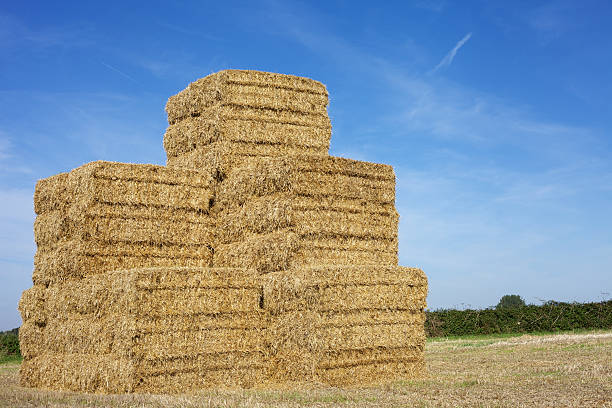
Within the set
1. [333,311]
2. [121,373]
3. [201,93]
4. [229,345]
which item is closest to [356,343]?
[333,311]

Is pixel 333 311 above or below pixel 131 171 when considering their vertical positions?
below

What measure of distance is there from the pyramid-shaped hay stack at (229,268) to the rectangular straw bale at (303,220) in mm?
29

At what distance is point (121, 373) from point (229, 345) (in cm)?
193

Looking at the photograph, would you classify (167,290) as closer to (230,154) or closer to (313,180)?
(313,180)

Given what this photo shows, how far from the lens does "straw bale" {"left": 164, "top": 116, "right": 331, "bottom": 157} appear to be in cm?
1499

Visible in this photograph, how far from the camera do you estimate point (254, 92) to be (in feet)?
50.6

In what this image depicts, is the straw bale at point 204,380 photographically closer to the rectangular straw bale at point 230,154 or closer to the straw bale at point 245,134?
the rectangular straw bale at point 230,154

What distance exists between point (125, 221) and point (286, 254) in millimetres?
3483

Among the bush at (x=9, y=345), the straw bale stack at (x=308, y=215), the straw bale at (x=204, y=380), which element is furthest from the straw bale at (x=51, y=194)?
the bush at (x=9, y=345)

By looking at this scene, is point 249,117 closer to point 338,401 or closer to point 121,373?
point 121,373

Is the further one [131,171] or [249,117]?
[249,117]

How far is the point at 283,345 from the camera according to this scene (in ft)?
40.4

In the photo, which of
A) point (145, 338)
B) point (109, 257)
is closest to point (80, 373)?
point (145, 338)

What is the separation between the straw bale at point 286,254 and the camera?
12.6m
